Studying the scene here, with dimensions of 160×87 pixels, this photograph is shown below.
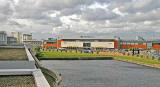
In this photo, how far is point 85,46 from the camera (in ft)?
496

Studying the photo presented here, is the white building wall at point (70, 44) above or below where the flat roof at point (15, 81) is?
above

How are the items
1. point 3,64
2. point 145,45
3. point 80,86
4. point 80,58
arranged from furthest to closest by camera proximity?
point 145,45 → point 80,58 → point 80,86 → point 3,64

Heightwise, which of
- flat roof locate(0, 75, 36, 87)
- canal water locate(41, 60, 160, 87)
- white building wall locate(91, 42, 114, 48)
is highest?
white building wall locate(91, 42, 114, 48)

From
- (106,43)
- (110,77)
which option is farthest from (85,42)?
Answer: (110,77)

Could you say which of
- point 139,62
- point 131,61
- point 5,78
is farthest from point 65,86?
point 131,61

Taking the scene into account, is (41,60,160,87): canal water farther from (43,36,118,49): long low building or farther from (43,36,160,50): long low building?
(43,36,118,49): long low building

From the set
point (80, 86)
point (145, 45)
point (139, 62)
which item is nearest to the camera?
point (80, 86)

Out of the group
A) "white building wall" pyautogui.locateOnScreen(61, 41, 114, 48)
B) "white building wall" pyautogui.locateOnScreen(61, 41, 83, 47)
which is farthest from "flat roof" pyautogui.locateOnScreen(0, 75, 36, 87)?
"white building wall" pyautogui.locateOnScreen(61, 41, 83, 47)

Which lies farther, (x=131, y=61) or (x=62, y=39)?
(x=62, y=39)

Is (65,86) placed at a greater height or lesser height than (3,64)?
lesser

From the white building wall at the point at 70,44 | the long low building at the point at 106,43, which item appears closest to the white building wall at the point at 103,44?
the long low building at the point at 106,43

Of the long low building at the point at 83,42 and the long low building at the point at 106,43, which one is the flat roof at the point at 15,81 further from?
the long low building at the point at 83,42

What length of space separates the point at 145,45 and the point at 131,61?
85435 millimetres

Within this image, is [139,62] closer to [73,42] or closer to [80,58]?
[80,58]
